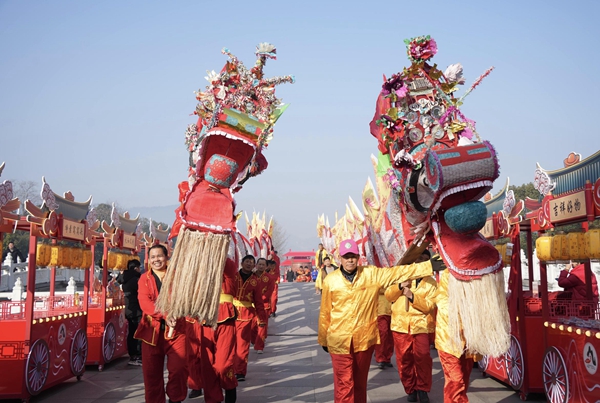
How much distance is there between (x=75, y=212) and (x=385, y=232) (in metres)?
3.95

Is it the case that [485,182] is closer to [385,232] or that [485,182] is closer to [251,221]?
[385,232]

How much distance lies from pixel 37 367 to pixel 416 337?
4.10 metres

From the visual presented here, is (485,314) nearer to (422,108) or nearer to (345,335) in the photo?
(345,335)

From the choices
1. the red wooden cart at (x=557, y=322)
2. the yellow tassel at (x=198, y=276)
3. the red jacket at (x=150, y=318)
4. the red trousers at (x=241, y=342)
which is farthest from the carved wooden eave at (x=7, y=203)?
the red wooden cart at (x=557, y=322)

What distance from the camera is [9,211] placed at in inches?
244

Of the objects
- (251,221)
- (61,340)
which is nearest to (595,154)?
(61,340)

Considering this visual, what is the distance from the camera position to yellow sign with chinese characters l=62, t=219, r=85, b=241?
7.18 m

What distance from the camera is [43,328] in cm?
670

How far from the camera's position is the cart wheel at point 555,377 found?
556 centimetres

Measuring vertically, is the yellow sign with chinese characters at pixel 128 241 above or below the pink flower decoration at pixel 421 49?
below

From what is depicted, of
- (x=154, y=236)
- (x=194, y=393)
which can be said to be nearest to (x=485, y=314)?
(x=194, y=393)

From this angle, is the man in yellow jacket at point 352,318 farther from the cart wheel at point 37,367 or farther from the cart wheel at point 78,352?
the cart wheel at point 78,352

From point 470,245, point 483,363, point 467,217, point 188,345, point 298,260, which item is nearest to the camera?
point 467,217

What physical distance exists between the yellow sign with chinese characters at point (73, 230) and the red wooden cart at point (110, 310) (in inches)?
39.4
